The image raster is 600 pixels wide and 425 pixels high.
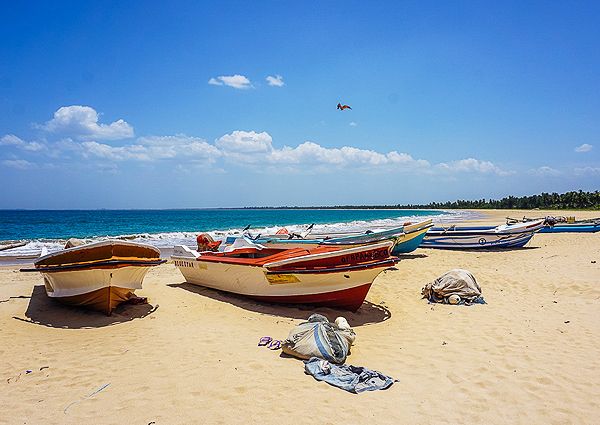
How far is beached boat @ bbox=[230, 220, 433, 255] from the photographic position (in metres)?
11.9

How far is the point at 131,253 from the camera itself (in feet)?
26.2

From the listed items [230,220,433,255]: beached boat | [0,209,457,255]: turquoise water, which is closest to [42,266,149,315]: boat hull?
[230,220,433,255]: beached boat

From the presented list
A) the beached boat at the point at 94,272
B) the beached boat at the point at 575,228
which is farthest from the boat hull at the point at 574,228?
the beached boat at the point at 94,272

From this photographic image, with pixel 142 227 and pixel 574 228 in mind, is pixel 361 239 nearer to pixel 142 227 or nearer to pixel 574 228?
pixel 574 228

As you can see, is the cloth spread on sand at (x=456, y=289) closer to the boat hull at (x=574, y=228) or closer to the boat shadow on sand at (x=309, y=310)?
the boat shadow on sand at (x=309, y=310)

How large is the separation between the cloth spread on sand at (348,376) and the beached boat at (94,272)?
450 cm

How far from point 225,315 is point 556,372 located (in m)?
5.78

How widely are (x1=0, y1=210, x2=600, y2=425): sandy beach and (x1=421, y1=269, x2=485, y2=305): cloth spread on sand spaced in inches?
14.4

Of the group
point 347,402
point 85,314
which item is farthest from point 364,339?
point 85,314

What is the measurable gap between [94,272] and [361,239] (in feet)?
26.6

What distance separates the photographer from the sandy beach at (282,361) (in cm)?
415

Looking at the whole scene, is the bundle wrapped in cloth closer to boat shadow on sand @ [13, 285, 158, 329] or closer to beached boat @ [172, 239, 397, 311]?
beached boat @ [172, 239, 397, 311]

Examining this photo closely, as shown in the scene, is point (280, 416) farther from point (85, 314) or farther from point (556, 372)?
point (85, 314)

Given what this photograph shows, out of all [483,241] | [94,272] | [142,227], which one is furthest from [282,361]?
[142,227]
